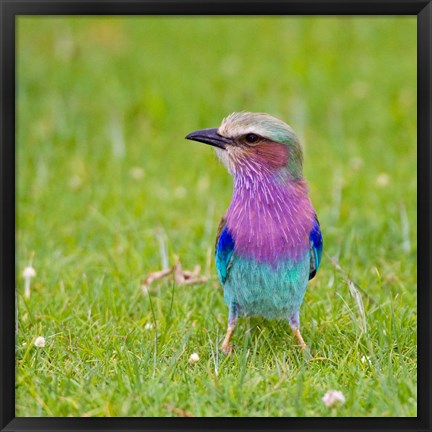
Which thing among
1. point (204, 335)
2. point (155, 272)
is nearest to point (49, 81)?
point (155, 272)

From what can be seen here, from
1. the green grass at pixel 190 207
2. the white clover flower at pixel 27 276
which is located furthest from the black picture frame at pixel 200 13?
the white clover flower at pixel 27 276

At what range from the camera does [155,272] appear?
4828 mm

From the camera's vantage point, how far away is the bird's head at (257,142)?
3701 millimetres

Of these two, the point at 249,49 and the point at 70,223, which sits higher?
the point at 249,49

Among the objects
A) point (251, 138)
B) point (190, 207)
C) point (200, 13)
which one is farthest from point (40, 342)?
point (190, 207)

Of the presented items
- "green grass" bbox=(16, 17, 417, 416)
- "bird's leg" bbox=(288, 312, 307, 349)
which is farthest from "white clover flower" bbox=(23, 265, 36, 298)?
"bird's leg" bbox=(288, 312, 307, 349)

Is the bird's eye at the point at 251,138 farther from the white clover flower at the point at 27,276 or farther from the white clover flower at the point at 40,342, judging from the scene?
the white clover flower at the point at 27,276

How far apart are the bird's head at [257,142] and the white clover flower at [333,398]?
100 centimetres

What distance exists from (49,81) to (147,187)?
2.30m

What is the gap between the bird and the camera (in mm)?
3672

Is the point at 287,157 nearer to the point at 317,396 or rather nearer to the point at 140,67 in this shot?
the point at 317,396

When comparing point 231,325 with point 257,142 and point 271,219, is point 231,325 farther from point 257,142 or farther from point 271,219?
point 257,142

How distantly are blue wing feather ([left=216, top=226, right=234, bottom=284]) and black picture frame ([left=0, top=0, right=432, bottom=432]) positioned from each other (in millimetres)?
842

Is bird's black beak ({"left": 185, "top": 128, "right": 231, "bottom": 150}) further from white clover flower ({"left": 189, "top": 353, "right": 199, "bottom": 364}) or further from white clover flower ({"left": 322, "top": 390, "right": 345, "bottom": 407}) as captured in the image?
white clover flower ({"left": 322, "top": 390, "right": 345, "bottom": 407})
